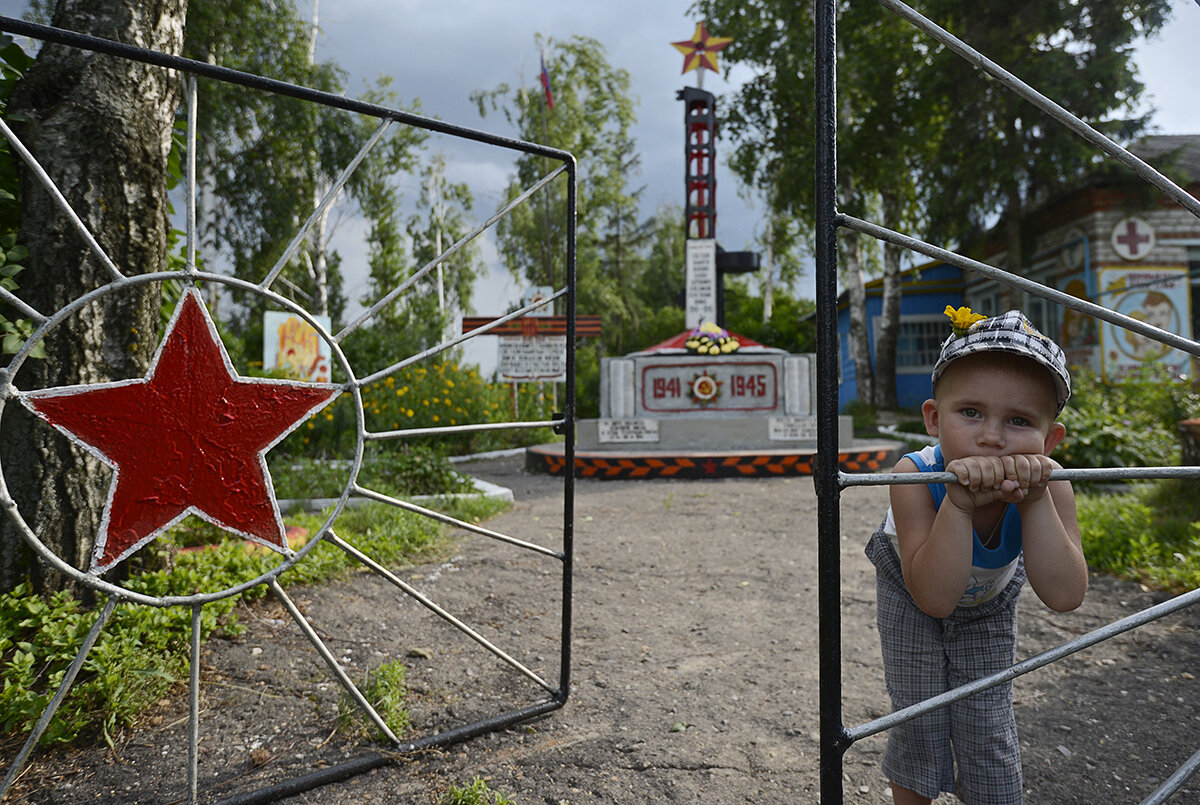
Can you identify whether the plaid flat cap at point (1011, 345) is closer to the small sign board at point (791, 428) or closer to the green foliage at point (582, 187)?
the small sign board at point (791, 428)

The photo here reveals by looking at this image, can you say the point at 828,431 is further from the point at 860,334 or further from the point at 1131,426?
the point at 860,334

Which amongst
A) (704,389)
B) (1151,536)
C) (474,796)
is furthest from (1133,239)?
(474,796)

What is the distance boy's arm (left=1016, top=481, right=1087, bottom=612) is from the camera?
3.66 feet

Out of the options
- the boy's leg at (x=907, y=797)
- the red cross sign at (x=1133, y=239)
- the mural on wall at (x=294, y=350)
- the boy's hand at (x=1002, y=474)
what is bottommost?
the boy's leg at (x=907, y=797)

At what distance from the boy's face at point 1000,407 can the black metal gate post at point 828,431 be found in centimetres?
27

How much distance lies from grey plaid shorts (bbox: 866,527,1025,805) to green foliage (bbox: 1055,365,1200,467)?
206 inches

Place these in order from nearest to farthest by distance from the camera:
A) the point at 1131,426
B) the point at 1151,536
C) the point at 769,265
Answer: the point at 1151,536, the point at 1131,426, the point at 769,265

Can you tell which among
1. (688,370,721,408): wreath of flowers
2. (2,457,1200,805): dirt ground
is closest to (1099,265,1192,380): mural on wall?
(688,370,721,408): wreath of flowers

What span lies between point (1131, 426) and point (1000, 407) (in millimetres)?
6501

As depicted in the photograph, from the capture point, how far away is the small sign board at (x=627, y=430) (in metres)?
9.42

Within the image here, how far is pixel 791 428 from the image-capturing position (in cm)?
923

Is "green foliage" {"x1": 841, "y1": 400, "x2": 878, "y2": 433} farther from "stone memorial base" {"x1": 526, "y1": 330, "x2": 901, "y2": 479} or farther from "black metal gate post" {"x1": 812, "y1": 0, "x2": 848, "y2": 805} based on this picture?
"black metal gate post" {"x1": 812, "y1": 0, "x2": 848, "y2": 805}

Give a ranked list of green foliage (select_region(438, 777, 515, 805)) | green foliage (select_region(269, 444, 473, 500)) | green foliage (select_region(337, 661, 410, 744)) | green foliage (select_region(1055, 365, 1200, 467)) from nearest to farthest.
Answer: green foliage (select_region(438, 777, 515, 805)) < green foliage (select_region(337, 661, 410, 744)) < green foliage (select_region(269, 444, 473, 500)) < green foliage (select_region(1055, 365, 1200, 467))

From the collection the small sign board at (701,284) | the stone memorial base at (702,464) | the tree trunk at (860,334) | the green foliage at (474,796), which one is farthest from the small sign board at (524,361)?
the green foliage at (474,796)
